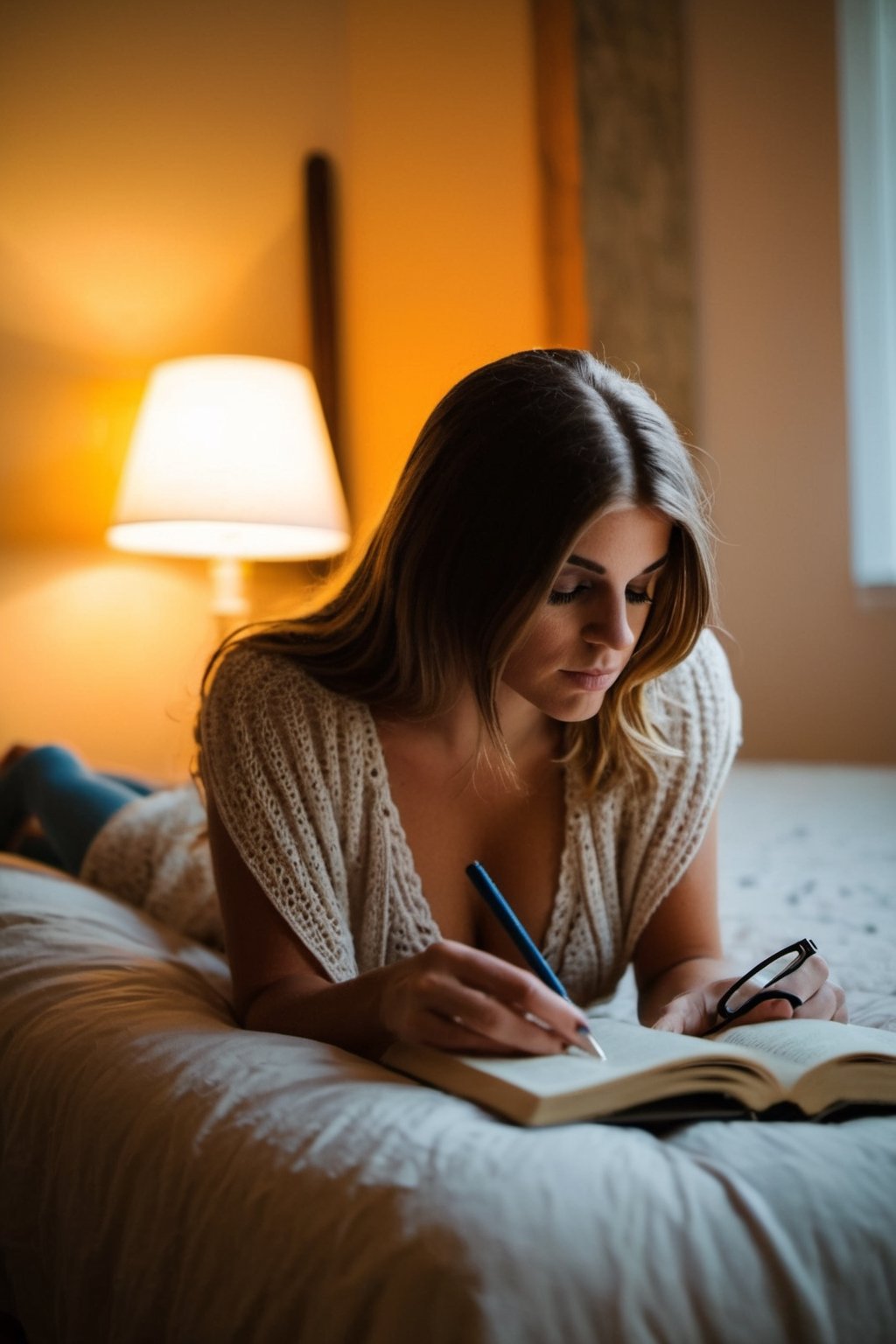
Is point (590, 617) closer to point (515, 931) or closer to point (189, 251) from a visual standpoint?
point (515, 931)

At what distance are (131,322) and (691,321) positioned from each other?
1278 millimetres

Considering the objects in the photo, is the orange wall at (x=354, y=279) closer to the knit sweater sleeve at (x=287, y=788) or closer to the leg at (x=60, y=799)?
the leg at (x=60, y=799)

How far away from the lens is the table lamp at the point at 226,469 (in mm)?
2041

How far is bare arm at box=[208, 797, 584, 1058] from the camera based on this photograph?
65 cm

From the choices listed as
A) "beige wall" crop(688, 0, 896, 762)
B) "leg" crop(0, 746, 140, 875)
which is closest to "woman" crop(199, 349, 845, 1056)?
"leg" crop(0, 746, 140, 875)

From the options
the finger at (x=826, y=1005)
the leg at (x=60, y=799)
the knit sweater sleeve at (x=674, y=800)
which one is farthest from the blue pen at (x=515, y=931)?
the leg at (x=60, y=799)

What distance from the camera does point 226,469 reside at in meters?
2.07

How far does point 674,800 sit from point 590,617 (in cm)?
25

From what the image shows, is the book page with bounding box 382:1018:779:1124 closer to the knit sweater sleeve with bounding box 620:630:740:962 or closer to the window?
the knit sweater sleeve with bounding box 620:630:740:962

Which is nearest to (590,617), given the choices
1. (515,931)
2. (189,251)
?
(515,931)

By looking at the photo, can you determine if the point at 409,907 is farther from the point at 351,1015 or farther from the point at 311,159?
the point at 311,159

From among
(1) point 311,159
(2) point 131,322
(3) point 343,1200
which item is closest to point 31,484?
(2) point 131,322

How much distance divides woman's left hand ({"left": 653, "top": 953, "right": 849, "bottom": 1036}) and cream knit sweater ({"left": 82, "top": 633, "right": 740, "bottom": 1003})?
0.72ft

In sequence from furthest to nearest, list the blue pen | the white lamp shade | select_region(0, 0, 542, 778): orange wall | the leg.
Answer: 1. select_region(0, 0, 542, 778): orange wall
2. the white lamp shade
3. the leg
4. the blue pen
